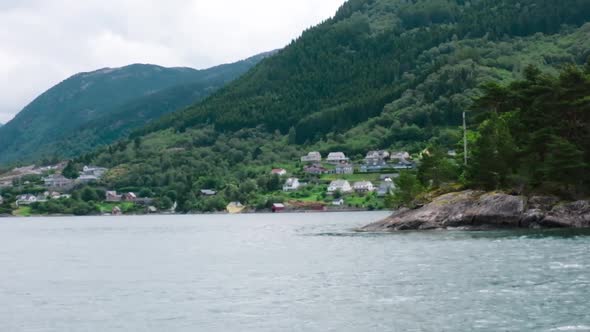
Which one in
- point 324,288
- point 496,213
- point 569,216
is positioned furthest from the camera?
point 496,213

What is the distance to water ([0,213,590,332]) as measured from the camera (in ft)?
137

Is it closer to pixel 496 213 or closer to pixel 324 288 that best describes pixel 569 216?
pixel 496 213

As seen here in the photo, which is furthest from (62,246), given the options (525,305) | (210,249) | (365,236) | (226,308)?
(525,305)

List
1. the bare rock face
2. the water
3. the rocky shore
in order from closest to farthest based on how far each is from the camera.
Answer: the water → the bare rock face → the rocky shore

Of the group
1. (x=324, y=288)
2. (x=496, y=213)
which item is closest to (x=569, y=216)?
(x=496, y=213)

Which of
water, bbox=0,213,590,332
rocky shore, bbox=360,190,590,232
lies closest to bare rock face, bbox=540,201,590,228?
rocky shore, bbox=360,190,590,232

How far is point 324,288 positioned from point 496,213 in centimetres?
5162

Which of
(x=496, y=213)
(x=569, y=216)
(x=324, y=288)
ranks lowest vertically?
(x=324, y=288)

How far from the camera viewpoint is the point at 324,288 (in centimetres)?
5453

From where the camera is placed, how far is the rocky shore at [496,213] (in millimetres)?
97688

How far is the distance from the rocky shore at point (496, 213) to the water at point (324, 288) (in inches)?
389

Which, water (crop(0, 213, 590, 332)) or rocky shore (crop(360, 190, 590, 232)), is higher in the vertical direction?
rocky shore (crop(360, 190, 590, 232))

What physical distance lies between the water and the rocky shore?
32.4ft

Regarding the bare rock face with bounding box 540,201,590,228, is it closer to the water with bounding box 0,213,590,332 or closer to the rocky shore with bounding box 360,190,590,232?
the rocky shore with bounding box 360,190,590,232
